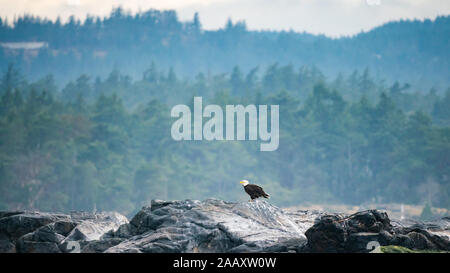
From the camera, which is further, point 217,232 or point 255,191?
point 255,191

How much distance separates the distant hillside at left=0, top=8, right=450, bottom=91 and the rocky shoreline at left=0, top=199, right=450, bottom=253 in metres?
131

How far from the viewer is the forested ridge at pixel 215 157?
242ft

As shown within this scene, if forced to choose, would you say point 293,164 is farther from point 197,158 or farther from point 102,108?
point 102,108

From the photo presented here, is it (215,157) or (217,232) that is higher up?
(217,232)

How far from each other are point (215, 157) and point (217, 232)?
2717 inches

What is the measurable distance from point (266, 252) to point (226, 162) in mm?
69046

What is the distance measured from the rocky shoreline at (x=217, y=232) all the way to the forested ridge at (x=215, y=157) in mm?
54889

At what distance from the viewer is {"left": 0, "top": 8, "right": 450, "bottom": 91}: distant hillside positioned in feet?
498

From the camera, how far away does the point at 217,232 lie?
14750mm

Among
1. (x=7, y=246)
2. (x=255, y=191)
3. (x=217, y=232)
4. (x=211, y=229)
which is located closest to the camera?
(x=217, y=232)

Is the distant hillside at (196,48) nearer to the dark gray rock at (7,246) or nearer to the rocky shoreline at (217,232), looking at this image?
the rocky shoreline at (217,232)

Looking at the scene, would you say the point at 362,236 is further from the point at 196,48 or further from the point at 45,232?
the point at 196,48

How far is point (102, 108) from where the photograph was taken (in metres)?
83.5

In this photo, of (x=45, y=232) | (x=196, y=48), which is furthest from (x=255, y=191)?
(x=196, y=48)
